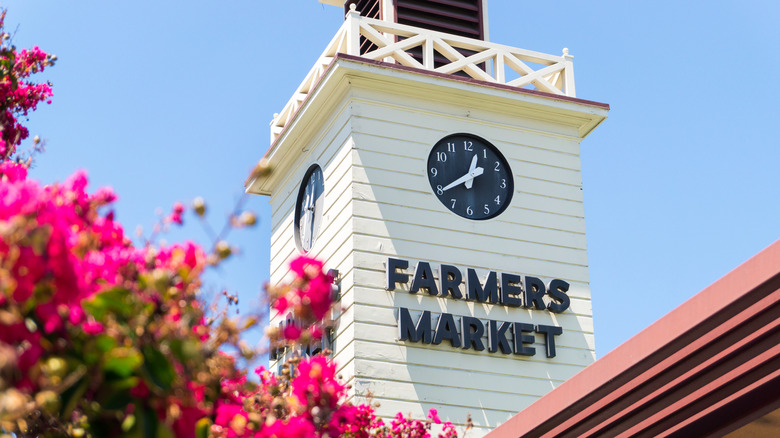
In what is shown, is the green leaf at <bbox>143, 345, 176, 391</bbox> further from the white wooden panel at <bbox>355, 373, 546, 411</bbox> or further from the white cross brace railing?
the white cross brace railing

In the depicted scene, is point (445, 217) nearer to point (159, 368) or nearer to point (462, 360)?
point (462, 360)

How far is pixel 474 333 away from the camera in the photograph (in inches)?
484

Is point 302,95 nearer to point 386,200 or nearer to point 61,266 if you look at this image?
point 386,200

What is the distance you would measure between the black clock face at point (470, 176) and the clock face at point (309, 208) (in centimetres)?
157

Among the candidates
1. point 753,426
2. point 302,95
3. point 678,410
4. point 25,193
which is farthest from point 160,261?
point 302,95

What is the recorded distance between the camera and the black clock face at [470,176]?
13.1 m

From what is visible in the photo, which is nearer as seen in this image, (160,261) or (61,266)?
(61,266)

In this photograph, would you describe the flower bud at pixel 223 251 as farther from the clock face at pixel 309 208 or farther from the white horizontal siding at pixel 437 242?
the clock face at pixel 309 208

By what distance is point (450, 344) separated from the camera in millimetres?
12164

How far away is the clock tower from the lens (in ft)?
39.4

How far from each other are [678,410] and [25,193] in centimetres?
381

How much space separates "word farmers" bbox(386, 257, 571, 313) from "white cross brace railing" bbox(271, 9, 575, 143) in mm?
2667

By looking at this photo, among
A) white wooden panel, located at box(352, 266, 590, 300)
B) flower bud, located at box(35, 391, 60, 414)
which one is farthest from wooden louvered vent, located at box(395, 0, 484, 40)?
flower bud, located at box(35, 391, 60, 414)

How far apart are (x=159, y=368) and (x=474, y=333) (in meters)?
9.74
